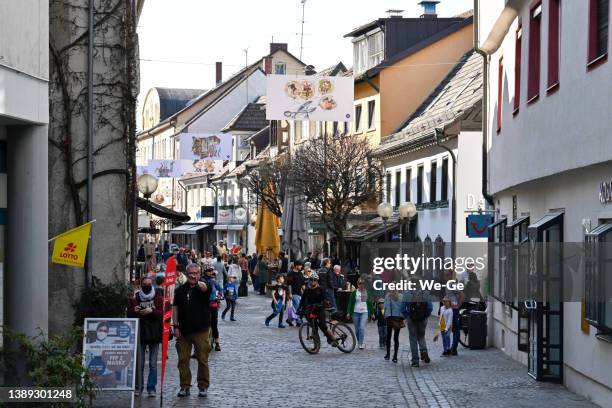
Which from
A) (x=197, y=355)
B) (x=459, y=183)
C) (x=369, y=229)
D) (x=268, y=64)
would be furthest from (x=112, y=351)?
(x=268, y=64)

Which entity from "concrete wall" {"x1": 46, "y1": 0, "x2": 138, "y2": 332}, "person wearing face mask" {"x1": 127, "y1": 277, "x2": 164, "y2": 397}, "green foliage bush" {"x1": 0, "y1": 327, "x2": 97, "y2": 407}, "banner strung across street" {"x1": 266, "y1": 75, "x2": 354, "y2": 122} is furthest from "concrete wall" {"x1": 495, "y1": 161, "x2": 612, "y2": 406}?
"banner strung across street" {"x1": 266, "y1": 75, "x2": 354, "y2": 122}

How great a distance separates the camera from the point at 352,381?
2131 centimetres

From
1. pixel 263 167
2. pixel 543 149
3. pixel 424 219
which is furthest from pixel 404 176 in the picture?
pixel 543 149

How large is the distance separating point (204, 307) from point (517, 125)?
27.1 ft

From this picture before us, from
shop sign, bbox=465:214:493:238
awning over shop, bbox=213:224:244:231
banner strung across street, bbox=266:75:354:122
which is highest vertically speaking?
banner strung across street, bbox=266:75:354:122

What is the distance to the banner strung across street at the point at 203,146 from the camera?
53.8m

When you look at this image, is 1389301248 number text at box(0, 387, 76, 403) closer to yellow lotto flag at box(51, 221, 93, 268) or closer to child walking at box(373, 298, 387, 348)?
yellow lotto flag at box(51, 221, 93, 268)

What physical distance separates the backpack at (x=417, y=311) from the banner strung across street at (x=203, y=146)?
3005 cm

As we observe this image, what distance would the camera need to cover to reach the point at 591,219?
1800 cm

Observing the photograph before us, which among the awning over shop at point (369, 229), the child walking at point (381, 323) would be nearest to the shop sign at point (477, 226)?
the child walking at point (381, 323)

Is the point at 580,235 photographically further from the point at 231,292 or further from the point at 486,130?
the point at 231,292

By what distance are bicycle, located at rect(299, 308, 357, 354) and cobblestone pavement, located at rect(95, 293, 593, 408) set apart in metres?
0.20

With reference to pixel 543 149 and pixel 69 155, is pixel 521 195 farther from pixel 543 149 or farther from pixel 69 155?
pixel 69 155

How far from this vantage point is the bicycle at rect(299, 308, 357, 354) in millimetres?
26578
